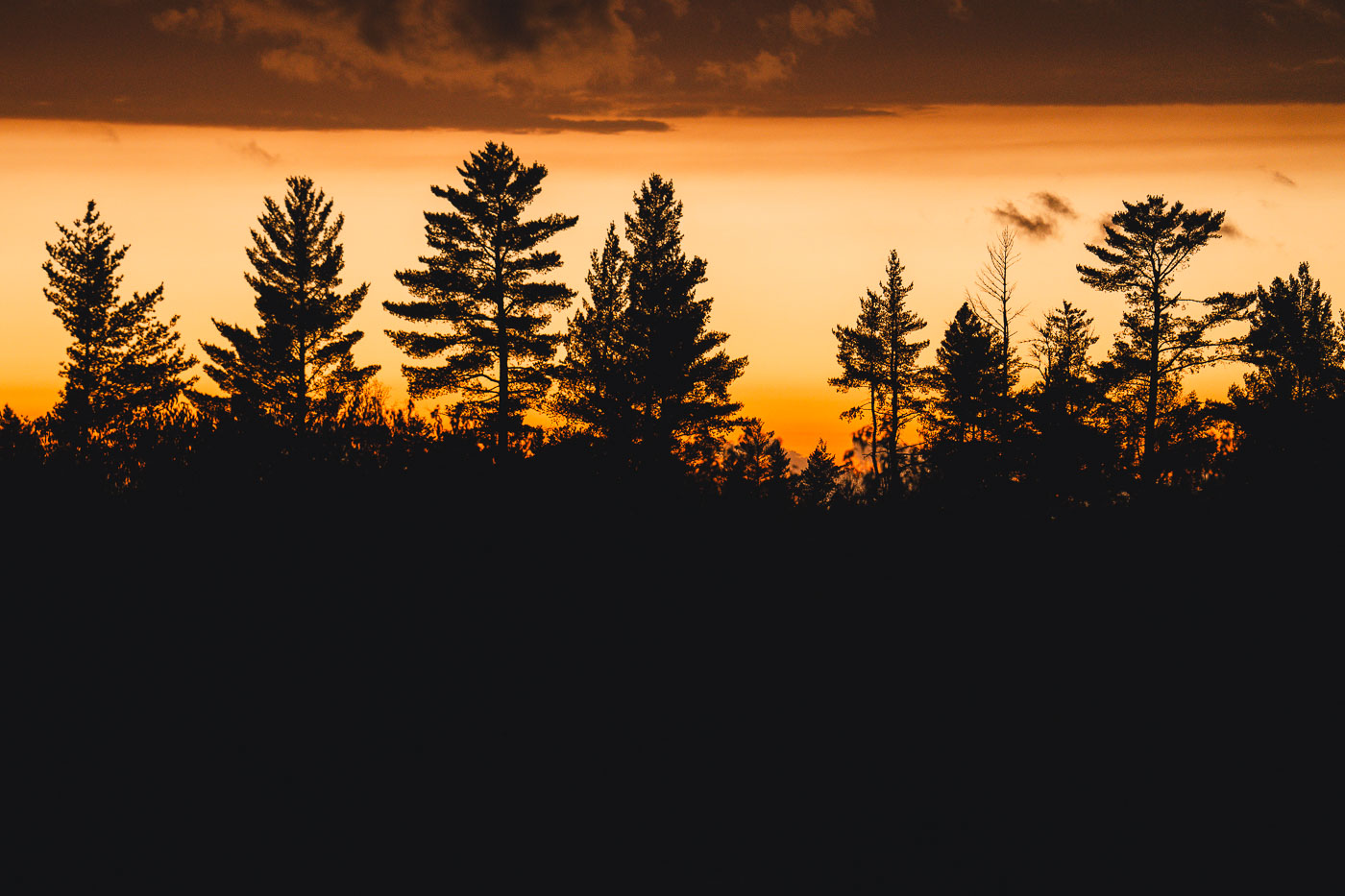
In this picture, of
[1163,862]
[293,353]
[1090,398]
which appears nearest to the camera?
[1163,862]

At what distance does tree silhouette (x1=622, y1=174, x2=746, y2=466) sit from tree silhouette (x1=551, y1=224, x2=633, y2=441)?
37 centimetres

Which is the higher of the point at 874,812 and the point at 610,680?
the point at 610,680

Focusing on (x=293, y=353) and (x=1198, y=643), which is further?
(x=293, y=353)

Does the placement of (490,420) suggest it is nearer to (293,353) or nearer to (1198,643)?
(293,353)

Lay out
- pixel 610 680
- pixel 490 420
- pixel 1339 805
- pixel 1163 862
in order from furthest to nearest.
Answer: pixel 490 420, pixel 610 680, pixel 1339 805, pixel 1163 862

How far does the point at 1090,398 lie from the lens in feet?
114

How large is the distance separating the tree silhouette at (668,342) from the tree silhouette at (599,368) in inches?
14.4

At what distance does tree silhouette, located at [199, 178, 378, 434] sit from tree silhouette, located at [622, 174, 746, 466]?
979cm

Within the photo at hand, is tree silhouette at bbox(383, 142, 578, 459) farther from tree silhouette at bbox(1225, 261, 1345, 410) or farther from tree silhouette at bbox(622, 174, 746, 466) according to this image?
tree silhouette at bbox(1225, 261, 1345, 410)

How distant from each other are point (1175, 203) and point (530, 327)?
2446cm

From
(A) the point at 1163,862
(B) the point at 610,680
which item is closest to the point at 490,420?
(B) the point at 610,680

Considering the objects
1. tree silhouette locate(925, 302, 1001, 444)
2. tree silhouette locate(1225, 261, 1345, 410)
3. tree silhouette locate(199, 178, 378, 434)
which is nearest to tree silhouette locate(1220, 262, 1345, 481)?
tree silhouette locate(1225, 261, 1345, 410)

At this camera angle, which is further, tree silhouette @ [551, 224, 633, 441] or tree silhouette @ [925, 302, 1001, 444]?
tree silhouette @ [925, 302, 1001, 444]

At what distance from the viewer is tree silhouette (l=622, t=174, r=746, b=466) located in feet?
105
